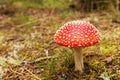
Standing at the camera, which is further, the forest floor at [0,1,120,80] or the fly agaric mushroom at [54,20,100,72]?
the forest floor at [0,1,120,80]

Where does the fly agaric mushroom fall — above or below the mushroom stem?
above

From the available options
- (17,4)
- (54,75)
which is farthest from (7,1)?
(54,75)

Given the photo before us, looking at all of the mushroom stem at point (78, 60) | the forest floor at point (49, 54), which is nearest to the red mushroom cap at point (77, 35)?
the mushroom stem at point (78, 60)

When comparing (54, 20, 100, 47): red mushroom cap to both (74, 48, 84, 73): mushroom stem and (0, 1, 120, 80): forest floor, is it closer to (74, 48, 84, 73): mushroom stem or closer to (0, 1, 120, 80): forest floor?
(74, 48, 84, 73): mushroom stem

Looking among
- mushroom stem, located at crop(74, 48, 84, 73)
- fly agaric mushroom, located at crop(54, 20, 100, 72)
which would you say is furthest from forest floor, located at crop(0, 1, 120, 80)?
fly agaric mushroom, located at crop(54, 20, 100, 72)

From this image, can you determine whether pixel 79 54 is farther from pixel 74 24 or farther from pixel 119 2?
pixel 119 2
